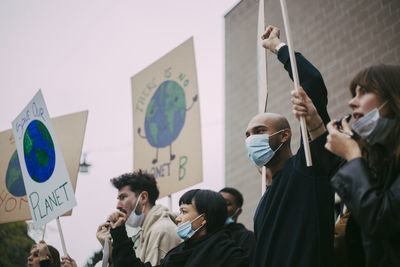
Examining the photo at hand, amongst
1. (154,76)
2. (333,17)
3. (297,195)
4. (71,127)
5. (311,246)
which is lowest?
(311,246)

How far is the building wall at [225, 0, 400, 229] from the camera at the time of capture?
6.28 m

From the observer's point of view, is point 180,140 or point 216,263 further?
point 180,140

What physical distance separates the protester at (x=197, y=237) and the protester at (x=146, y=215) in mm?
262

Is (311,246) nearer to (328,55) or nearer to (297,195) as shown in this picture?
(297,195)

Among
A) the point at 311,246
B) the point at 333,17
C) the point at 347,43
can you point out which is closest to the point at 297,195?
the point at 311,246

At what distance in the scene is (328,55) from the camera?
7168 millimetres

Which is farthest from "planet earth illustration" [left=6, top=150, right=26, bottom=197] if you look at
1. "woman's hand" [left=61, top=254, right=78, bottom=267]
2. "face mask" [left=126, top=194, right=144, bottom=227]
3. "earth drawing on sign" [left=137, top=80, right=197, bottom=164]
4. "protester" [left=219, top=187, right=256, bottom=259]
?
"protester" [left=219, top=187, right=256, bottom=259]

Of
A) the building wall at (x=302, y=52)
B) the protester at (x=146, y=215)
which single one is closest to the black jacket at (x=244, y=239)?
the protester at (x=146, y=215)

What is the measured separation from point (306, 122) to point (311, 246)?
0.56m

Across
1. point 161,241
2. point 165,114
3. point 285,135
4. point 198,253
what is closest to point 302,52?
point 165,114

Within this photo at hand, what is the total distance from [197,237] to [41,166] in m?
1.81

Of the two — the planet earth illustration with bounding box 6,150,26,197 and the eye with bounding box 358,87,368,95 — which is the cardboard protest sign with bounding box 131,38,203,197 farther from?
the eye with bounding box 358,87,368,95

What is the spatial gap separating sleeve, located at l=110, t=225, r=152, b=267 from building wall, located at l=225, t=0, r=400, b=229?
3.43m

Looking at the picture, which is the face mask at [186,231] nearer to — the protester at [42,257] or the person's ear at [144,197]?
the person's ear at [144,197]
